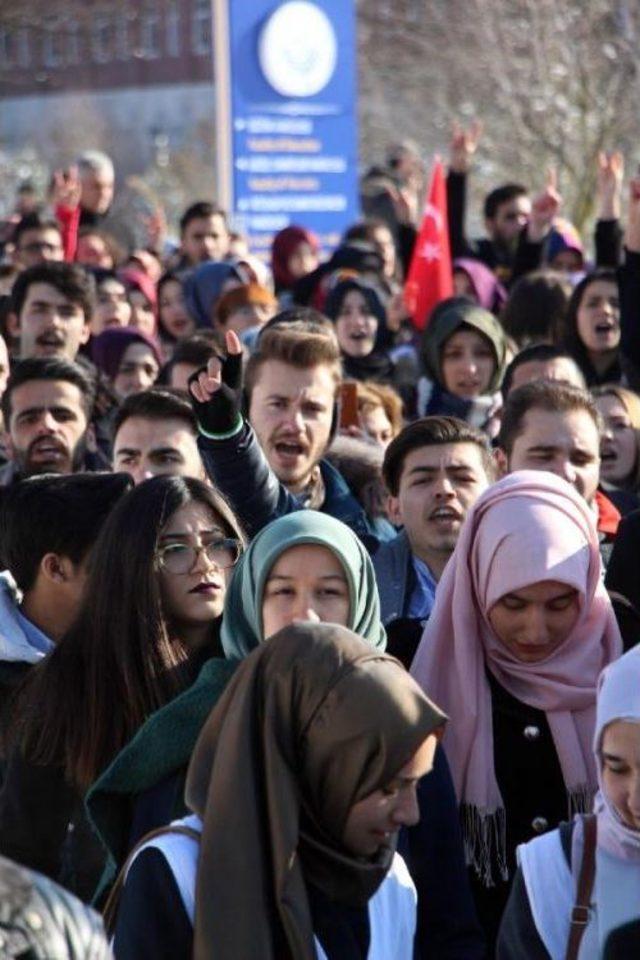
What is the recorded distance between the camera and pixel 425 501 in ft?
18.1

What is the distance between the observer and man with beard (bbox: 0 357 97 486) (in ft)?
22.9

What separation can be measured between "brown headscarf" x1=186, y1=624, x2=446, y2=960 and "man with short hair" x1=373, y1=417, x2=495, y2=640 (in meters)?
2.05

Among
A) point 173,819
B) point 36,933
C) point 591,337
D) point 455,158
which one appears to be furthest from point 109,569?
point 455,158

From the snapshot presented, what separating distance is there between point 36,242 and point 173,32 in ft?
175

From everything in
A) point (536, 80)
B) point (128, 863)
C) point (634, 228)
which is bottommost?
point (128, 863)

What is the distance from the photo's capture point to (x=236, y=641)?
421 centimetres

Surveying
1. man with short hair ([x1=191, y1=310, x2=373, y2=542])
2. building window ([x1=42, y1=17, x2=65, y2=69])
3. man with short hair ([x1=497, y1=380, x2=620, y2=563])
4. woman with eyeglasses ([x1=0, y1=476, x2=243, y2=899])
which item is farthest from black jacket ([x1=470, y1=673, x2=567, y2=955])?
building window ([x1=42, y1=17, x2=65, y2=69])

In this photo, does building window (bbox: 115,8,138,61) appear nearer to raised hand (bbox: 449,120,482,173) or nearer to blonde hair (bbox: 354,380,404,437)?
raised hand (bbox: 449,120,482,173)

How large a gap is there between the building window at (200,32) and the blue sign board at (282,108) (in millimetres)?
46285

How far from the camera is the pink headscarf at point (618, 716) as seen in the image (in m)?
3.57

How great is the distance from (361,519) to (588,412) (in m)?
0.70

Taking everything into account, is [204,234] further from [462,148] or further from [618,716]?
[618,716]

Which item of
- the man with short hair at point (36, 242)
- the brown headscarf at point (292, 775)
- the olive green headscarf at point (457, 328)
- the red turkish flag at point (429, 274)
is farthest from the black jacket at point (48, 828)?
the man with short hair at point (36, 242)

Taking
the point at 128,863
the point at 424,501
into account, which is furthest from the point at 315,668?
the point at 424,501
